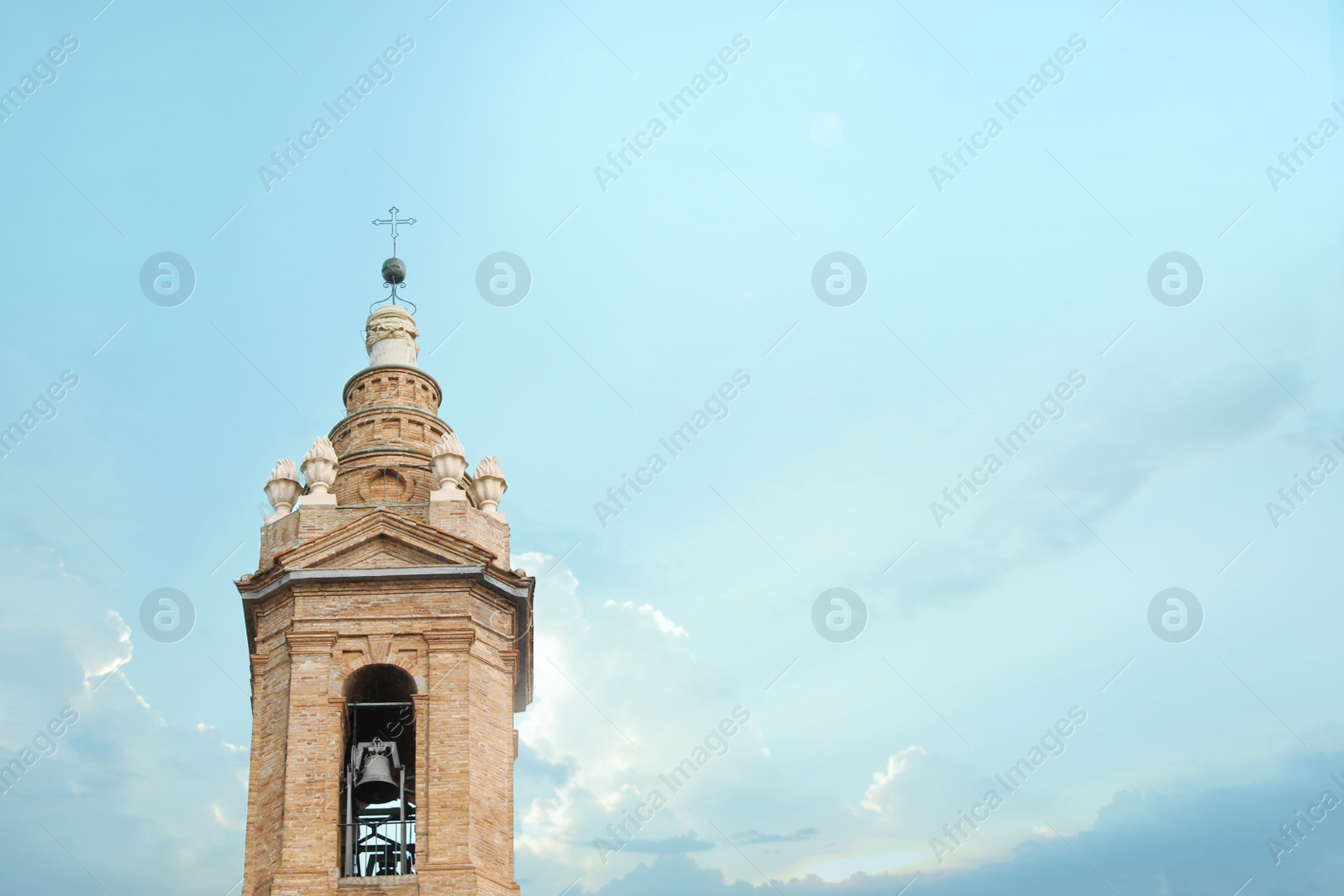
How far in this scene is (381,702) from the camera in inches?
1155

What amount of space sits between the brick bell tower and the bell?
3 cm

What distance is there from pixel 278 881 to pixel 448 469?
27.4 feet

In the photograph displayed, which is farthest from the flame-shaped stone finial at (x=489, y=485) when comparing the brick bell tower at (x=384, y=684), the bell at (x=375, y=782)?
Answer: the bell at (x=375, y=782)

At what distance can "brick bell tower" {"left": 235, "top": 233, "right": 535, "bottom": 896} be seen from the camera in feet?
89.5

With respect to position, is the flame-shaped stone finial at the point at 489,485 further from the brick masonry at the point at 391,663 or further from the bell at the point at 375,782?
the bell at the point at 375,782

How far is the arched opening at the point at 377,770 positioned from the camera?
28.4 m

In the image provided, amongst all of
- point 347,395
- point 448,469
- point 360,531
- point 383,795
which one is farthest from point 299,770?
point 347,395

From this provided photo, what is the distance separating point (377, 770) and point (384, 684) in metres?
2.02

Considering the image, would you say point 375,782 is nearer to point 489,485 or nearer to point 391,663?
point 391,663

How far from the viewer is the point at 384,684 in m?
30.1

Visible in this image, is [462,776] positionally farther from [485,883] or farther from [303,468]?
[303,468]

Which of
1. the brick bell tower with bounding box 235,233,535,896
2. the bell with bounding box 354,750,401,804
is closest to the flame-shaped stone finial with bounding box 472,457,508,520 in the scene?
the brick bell tower with bounding box 235,233,535,896

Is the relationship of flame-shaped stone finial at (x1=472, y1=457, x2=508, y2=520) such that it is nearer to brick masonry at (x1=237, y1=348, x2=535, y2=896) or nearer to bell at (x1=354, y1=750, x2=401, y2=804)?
brick masonry at (x1=237, y1=348, x2=535, y2=896)

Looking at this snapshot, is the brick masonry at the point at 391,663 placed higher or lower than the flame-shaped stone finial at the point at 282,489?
lower
